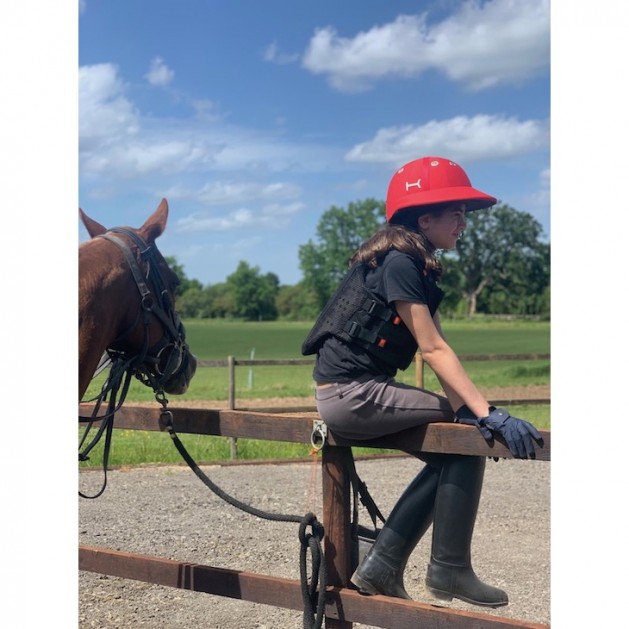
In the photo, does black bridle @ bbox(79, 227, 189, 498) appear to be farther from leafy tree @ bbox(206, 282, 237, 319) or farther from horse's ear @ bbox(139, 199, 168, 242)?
leafy tree @ bbox(206, 282, 237, 319)

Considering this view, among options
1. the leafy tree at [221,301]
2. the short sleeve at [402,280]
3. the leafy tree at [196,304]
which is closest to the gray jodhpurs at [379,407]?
the short sleeve at [402,280]

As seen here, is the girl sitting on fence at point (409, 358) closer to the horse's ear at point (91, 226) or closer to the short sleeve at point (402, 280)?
the short sleeve at point (402, 280)

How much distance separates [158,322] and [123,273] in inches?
10.1

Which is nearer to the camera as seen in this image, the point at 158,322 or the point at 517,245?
the point at 158,322

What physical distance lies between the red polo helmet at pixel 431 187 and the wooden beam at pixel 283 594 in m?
1.25

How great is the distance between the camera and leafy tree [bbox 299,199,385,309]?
96250 millimetres

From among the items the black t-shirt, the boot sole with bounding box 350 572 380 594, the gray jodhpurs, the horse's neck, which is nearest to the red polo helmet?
the black t-shirt

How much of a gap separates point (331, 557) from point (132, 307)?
1089 millimetres

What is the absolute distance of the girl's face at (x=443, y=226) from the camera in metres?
2.74

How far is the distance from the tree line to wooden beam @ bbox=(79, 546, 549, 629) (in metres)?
70.9

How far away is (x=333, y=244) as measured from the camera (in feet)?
324

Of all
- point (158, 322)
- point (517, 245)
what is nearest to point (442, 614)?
point (158, 322)
